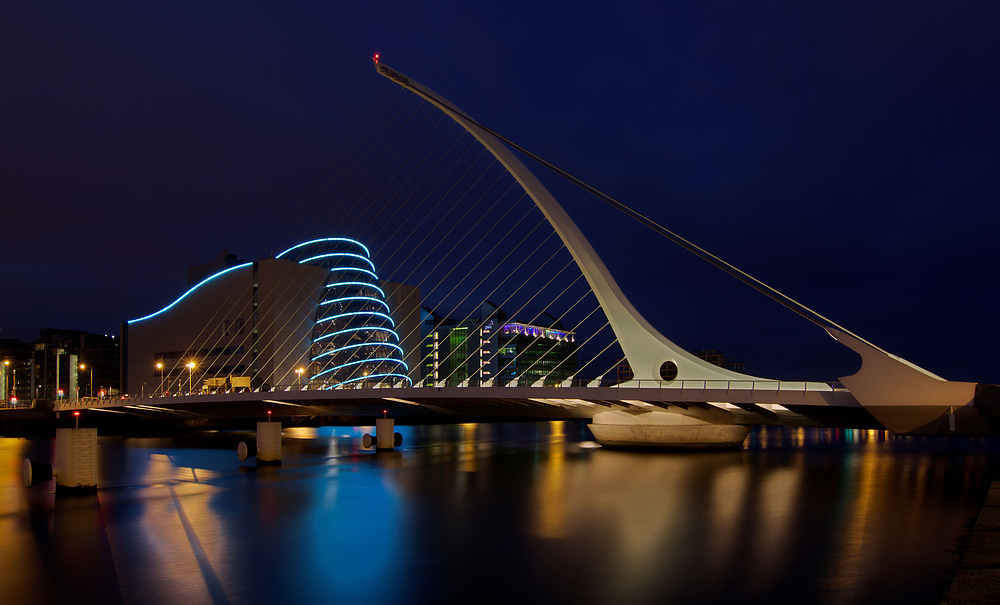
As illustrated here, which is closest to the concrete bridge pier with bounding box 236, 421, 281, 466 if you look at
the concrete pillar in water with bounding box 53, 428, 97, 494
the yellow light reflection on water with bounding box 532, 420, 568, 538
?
the concrete pillar in water with bounding box 53, 428, 97, 494

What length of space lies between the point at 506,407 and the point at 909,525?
1949cm

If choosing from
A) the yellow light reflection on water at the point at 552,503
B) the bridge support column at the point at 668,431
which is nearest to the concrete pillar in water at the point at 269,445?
the yellow light reflection on water at the point at 552,503

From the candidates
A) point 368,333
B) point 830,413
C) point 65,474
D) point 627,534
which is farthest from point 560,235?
point 368,333

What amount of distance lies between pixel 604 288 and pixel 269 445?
616 inches

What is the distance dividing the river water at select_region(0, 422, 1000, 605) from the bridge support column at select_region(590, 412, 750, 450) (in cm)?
324

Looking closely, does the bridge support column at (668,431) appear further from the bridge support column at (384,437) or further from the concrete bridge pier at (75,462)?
the concrete bridge pier at (75,462)

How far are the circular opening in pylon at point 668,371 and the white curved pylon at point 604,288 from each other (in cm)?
14

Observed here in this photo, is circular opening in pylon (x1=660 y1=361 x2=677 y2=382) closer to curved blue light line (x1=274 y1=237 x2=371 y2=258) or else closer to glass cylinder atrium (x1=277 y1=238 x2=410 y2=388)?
glass cylinder atrium (x1=277 y1=238 x2=410 y2=388)

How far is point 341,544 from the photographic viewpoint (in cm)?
1273

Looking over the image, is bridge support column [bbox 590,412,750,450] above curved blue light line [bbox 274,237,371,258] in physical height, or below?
below

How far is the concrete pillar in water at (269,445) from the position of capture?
2834 centimetres

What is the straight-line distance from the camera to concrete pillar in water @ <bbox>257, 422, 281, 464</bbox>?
2834cm

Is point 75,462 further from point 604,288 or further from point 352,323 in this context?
point 352,323

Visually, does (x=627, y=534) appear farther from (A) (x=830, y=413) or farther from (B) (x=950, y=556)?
(A) (x=830, y=413)
